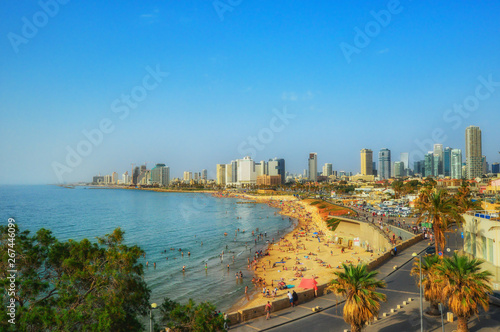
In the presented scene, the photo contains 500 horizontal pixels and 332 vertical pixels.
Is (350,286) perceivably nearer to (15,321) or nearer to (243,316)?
(243,316)

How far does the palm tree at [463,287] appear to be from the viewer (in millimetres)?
11898

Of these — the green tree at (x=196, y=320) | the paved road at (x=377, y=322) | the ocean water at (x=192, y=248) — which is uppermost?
the green tree at (x=196, y=320)

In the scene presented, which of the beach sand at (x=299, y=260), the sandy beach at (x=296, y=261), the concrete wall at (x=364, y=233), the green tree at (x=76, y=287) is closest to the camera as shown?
the green tree at (x=76, y=287)

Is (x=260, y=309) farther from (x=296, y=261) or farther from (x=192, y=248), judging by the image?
(x=192, y=248)

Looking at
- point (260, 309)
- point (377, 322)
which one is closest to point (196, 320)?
point (260, 309)

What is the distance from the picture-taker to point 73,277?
29.9ft

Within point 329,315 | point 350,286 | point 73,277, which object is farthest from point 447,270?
point 73,277

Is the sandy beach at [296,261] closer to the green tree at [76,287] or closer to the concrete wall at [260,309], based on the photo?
the concrete wall at [260,309]

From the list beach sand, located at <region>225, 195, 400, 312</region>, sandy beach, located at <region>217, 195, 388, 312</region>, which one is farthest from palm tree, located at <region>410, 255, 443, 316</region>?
sandy beach, located at <region>217, 195, 388, 312</region>

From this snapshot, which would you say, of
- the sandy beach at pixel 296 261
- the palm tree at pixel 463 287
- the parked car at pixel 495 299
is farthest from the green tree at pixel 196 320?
the sandy beach at pixel 296 261

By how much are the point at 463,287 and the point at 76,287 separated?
13206 millimetres

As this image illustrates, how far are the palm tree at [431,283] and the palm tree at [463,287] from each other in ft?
1.89

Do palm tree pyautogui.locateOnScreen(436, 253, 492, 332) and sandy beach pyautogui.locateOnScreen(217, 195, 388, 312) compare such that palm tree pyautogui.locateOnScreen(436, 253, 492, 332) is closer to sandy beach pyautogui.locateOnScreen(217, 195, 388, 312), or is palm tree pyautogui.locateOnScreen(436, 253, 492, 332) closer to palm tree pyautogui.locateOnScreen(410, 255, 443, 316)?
palm tree pyautogui.locateOnScreen(410, 255, 443, 316)

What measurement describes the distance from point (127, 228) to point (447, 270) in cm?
6617
